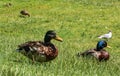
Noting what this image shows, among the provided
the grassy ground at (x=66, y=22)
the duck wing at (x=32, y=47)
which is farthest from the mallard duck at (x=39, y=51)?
the grassy ground at (x=66, y=22)

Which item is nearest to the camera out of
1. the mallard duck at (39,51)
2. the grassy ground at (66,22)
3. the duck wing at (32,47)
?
the mallard duck at (39,51)

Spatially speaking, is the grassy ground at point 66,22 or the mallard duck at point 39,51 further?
the grassy ground at point 66,22

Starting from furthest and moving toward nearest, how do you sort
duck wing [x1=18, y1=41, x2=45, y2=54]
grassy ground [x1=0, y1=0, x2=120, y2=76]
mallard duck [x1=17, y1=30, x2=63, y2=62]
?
grassy ground [x1=0, y1=0, x2=120, y2=76] < duck wing [x1=18, y1=41, x2=45, y2=54] < mallard duck [x1=17, y1=30, x2=63, y2=62]

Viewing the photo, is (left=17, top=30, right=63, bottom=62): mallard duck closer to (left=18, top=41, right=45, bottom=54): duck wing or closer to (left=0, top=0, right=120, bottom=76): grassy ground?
(left=18, top=41, right=45, bottom=54): duck wing

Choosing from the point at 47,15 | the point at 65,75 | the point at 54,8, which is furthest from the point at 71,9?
the point at 65,75

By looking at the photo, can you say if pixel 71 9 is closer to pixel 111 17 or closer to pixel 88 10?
pixel 88 10

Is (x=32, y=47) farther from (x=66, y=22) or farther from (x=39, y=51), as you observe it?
(x=66, y=22)

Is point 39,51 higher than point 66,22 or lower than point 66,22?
higher

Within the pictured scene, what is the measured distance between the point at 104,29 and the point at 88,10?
7.62 metres

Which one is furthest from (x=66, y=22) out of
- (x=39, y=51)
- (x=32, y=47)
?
(x=39, y=51)

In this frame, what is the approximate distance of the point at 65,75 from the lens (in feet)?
25.3

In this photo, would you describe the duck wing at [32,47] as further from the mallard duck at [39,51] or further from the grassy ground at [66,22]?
the grassy ground at [66,22]

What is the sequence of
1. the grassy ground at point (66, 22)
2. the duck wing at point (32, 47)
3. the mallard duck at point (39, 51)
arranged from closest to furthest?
the mallard duck at point (39, 51) → the duck wing at point (32, 47) → the grassy ground at point (66, 22)

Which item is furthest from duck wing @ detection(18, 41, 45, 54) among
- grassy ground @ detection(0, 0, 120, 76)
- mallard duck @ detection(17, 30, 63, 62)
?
grassy ground @ detection(0, 0, 120, 76)
